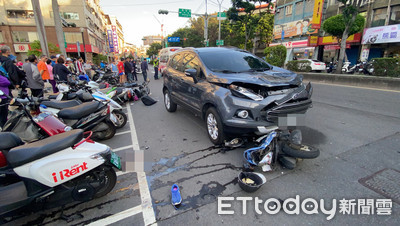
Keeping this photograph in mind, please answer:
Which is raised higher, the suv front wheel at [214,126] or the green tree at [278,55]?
the green tree at [278,55]

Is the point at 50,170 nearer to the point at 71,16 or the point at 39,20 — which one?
the point at 39,20

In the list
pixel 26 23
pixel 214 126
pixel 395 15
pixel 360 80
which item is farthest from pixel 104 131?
pixel 26 23

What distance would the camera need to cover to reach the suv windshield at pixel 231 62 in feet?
14.1

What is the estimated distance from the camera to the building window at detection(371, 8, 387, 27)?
1956cm

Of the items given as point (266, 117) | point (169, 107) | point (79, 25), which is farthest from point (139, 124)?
point (79, 25)

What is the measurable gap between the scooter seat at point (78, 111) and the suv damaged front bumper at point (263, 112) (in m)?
2.80

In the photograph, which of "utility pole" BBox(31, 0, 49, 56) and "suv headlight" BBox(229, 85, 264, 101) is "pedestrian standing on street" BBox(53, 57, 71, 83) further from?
"suv headlight" BBox(229, 85, 264, 101)

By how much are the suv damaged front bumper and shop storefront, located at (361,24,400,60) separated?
22415 millimetres

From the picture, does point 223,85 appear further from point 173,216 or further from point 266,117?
point 173,216

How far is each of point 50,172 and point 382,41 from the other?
85.6 feet

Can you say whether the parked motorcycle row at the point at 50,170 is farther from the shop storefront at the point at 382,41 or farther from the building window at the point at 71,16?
the building window at the point at 71,16

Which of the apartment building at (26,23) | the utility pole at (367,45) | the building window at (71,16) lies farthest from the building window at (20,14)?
the utility pole at (367,45)

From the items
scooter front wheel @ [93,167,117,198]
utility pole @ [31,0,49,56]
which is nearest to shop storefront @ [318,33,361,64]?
utility pole @ [31,0,49,56]

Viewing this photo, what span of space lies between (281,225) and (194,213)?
953mm
